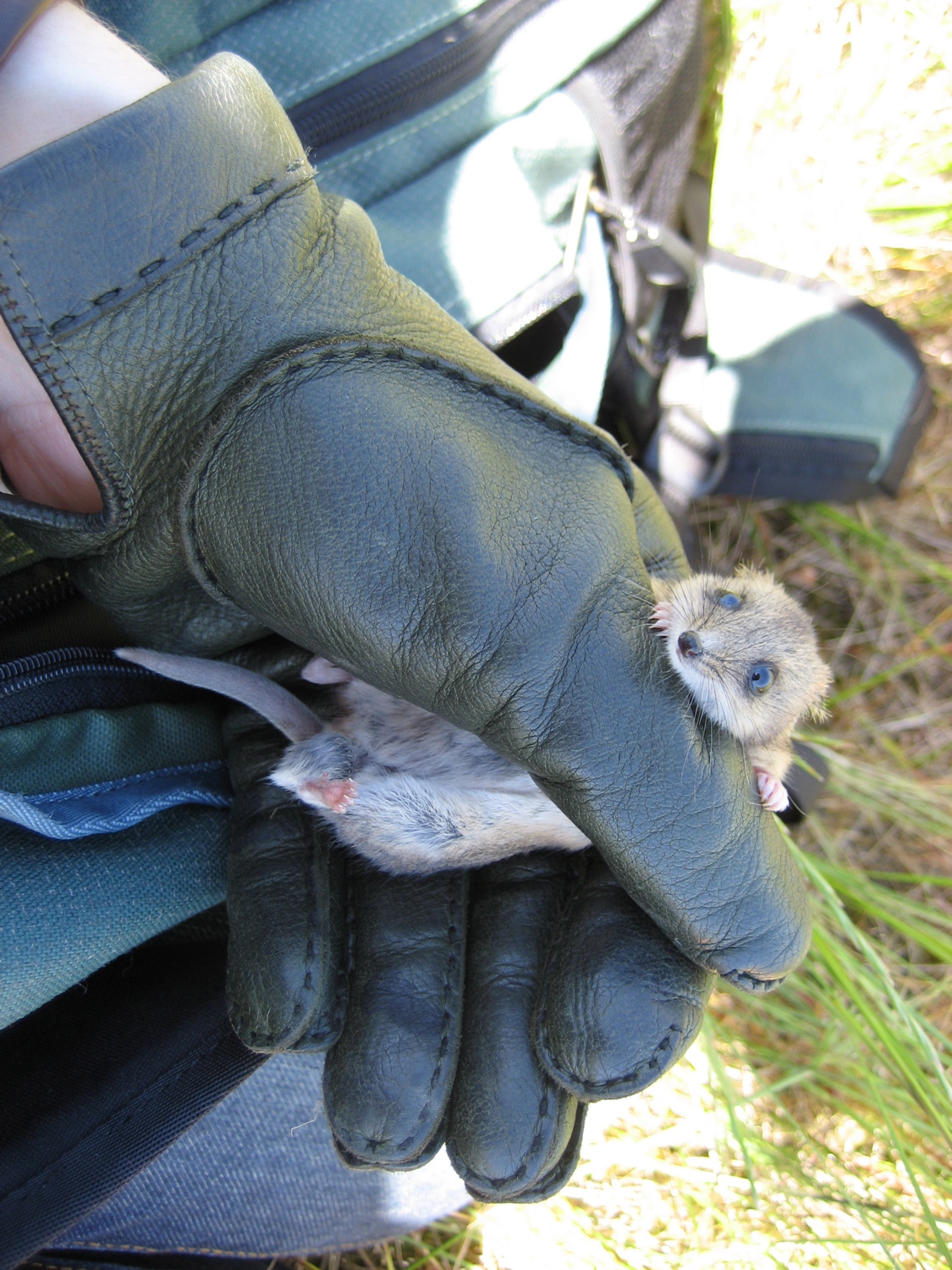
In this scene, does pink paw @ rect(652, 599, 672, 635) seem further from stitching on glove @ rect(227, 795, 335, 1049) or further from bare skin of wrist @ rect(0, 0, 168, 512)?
bare skin of wrist @ rect(0, 0, 168, 512)

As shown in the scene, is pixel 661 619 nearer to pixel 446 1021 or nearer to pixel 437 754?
pixel 437 754

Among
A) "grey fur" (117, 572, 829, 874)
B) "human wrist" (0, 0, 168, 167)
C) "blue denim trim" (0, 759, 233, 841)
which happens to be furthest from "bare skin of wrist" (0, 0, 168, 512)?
"blue denim trim" (0, 759, 233, 841)

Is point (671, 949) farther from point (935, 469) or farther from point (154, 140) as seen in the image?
point (935, 469)

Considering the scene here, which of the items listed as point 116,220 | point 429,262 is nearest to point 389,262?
point 429,262

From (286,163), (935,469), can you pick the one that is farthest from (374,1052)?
(935,469)

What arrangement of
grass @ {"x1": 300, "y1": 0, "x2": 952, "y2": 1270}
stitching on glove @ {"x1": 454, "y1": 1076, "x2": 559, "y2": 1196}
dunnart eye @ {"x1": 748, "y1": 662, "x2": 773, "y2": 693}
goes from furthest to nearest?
grass @ {"x1": 300, "y1": 0, "x2": 952, "y2": 1270} < dunnart eye @ {"x1": 748, "y1": 662, "x2": 773, "y2": 693} < stitching on glove @ {"x1": 454, "y1": 1076, "x2": 559, "y2": 1196}

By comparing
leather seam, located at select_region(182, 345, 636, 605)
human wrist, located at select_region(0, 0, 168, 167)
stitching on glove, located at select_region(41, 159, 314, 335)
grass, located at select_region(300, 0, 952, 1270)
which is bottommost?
grass, located at select_region(300, 0, 952, 1270)

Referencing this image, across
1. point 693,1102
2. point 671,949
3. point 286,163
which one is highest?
point 286,163
